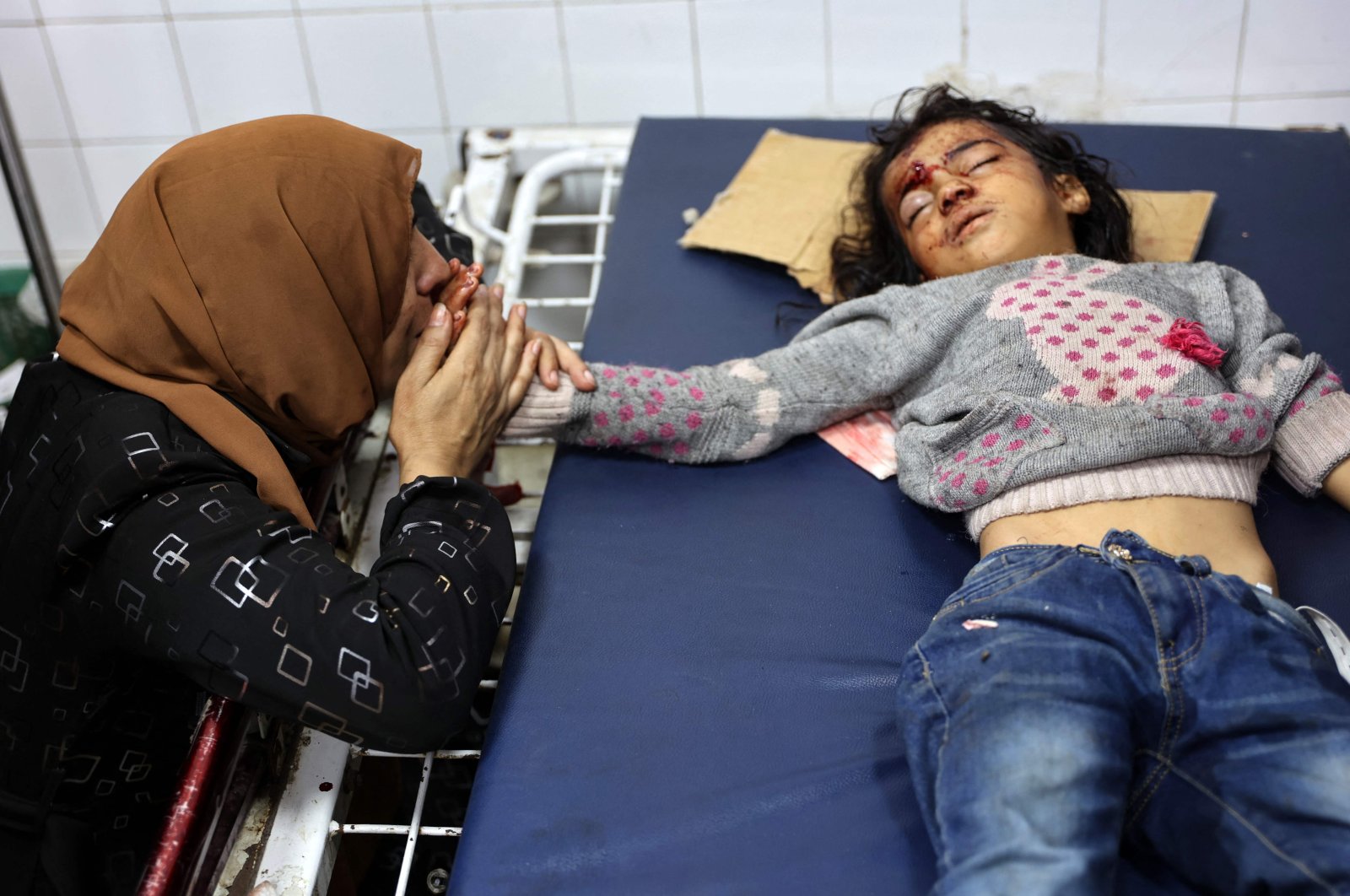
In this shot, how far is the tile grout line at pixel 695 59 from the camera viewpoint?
8.07 feet

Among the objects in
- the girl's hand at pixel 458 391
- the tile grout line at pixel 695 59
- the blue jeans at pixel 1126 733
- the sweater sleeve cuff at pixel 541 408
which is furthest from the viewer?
the tile grout line at pixel 695 59

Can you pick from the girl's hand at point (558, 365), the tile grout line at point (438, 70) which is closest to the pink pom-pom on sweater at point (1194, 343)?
the girl's hand at point (558, 365)

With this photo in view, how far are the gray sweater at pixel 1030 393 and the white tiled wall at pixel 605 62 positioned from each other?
1.00 m

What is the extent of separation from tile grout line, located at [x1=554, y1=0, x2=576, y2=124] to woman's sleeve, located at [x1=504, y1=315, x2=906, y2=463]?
116 cm

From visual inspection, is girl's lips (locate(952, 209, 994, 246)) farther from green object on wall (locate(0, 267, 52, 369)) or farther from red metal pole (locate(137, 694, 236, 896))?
green object on wall (locate(0, 267, 52, 369))

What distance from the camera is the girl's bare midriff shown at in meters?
1.32

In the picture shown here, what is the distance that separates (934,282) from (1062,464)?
16.0 inches

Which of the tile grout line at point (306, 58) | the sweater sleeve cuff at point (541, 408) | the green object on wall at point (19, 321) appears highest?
the tile grout line at point (306, 58)

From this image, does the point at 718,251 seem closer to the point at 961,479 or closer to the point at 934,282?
the point at 934,282

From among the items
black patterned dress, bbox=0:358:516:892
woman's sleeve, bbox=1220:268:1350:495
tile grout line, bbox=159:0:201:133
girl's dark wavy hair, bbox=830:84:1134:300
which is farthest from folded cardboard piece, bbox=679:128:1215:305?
tile grout line, bbox=159:0:201:133

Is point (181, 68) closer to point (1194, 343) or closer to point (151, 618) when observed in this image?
point (151, 618)

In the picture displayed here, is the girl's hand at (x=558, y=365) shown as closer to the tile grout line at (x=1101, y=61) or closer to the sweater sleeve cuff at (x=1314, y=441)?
the sweater sleeve cuff at (x=1314, y=441)

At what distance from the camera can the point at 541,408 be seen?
1566 millimetres

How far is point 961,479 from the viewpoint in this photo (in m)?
1.41
